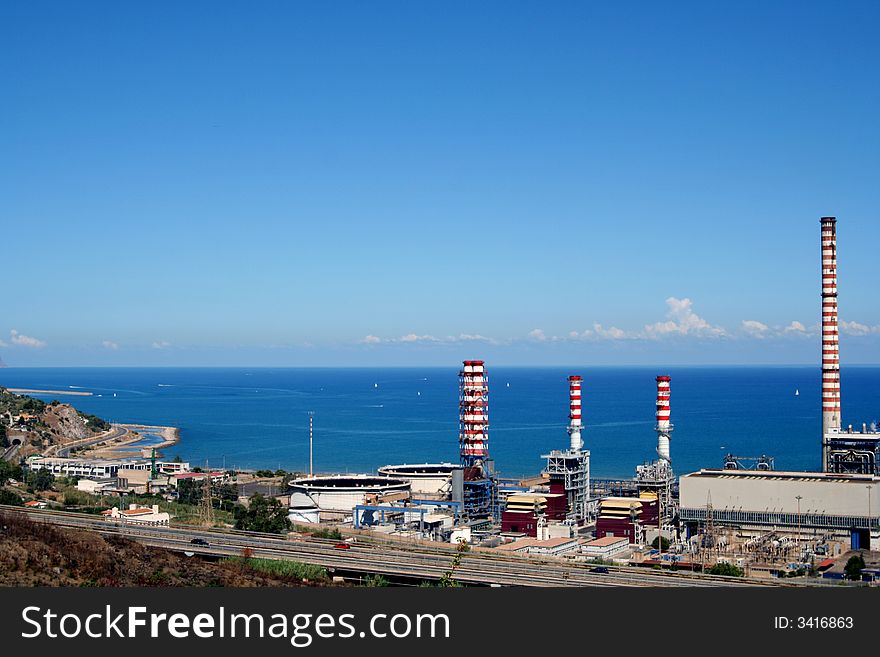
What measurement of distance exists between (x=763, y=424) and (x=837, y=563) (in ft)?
275

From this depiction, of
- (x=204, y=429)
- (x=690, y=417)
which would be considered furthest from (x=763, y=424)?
(x=204, y=429)

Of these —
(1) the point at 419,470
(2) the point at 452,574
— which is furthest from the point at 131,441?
(2) the point at 452,574

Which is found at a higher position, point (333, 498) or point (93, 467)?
point (93, 467)

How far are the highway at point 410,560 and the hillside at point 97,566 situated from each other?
10.5ft

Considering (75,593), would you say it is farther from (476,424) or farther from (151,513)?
(476,424)

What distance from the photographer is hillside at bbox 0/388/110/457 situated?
85.8 m

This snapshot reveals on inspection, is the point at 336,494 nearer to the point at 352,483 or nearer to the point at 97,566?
the point at 352,483

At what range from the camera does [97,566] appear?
2486 centimetres

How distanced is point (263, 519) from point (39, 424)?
55.0 m

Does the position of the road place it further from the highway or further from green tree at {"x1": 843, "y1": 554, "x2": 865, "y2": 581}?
green tree at {"x1": 843, "y1": 554, "x2": 865, "y2": 581}

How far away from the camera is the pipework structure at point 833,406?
49344mm

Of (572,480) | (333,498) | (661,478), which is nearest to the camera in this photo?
(661,478)

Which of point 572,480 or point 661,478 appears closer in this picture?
point 661,478

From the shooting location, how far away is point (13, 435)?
281 feet
